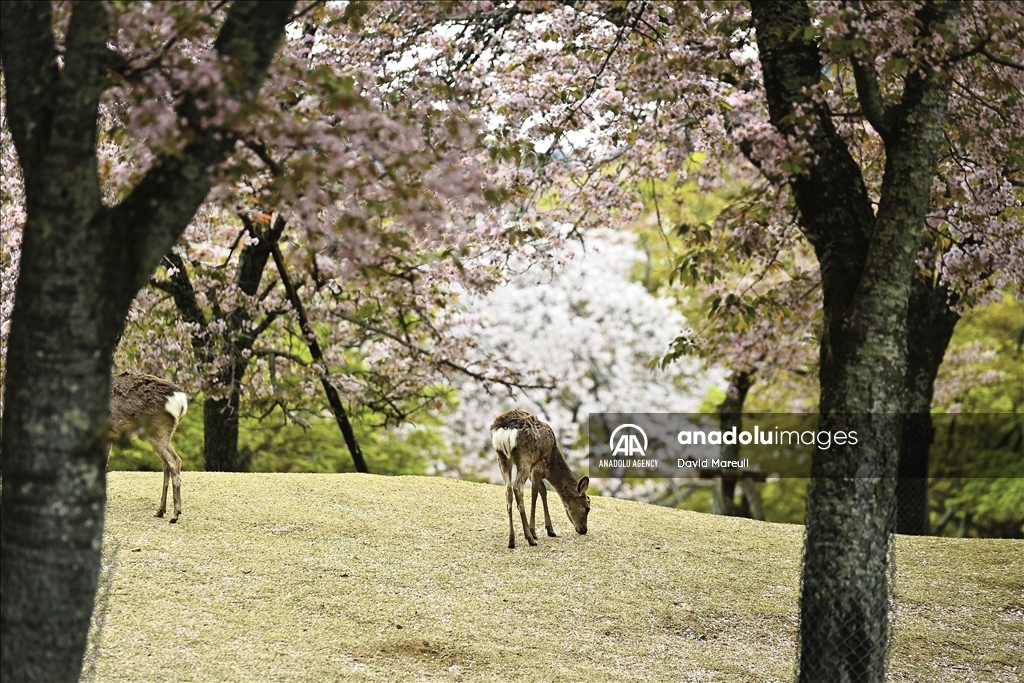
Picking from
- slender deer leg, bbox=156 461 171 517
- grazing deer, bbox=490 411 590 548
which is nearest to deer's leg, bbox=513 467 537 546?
grazing deer, bbox=490 411 590 548

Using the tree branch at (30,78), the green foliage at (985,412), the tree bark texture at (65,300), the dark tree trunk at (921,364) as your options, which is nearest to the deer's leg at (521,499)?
the dark tree trunk at (921,364)

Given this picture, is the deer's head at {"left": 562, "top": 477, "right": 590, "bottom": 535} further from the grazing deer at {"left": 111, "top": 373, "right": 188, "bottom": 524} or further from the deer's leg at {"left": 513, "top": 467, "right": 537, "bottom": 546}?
the grazing deer at {"left": 111, "top": 373, "right": 188, "bottom": 524}

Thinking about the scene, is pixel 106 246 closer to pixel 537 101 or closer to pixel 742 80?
pixel 537 101

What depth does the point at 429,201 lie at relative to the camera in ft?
17.5

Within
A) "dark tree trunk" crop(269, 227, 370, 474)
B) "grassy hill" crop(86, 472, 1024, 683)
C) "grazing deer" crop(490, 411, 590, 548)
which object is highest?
"dark tree trunk" crop(269, 227, 370, 474)

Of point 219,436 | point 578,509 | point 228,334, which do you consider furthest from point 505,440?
point 219,436

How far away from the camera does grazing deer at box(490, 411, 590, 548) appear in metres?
10.6

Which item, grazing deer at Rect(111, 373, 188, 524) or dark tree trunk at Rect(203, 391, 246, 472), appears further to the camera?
dark tree trunk at Rect(203, 391, 246, 472)

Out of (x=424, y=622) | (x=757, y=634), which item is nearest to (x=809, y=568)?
(x=757, y=634)

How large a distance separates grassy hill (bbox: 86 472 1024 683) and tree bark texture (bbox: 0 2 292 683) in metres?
2.12

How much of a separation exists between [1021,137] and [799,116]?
2148 millimetres

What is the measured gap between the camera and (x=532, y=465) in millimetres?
10977

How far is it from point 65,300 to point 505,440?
6.28 metres

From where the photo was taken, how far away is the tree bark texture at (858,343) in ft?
23.0
